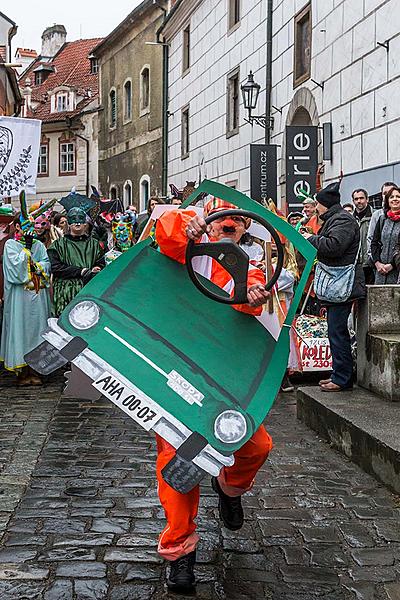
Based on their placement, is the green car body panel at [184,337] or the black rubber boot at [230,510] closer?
the green car body panel at [184,337]

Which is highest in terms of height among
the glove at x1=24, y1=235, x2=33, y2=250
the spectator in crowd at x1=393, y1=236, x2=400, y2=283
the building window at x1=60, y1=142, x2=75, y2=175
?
the building window at x1=60, y1=142, x2=75, y2=175

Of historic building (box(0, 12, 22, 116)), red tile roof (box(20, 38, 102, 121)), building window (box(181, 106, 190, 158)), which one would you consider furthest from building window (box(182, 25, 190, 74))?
red tile roof (box(20, 38, 102, 121))

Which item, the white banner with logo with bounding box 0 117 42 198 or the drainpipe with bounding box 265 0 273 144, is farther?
the drainpipe with bounding box 265 0 273 144

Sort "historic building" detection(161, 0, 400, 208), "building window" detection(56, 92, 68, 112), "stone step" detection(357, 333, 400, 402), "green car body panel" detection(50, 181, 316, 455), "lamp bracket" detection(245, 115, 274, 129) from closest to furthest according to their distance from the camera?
"green car body panel" detection(50, 181, 316, 455) → "stone step" detection(357, 333, 400, 402) → "historic building" detection(161, 0, 400, 208) → "lamp bracket" detection(245, 115, 274, 129) → "building window" detection(56, 92, 68, 112)

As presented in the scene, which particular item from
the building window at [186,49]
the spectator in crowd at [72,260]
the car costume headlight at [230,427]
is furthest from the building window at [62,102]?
the car costume headlight at [230,427]

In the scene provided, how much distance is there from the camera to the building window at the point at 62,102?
50250 mm

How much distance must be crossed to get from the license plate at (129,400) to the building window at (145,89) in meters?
32.5

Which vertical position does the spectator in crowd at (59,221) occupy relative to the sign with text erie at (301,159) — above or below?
below

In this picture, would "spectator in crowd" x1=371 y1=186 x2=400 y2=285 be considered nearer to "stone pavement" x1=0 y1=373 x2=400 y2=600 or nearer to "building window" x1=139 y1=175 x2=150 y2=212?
"stone pavement" x1=0 y1=373 x2=400 y2=600

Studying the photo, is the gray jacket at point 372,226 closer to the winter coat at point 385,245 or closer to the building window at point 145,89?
the winter coat at point 385,245

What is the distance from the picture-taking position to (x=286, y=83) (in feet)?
62.8

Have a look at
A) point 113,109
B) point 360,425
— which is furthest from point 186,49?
Answer: point 360,425

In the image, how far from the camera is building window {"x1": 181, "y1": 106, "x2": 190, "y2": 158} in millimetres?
29422

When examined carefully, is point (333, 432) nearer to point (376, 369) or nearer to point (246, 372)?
point (376, 369)
